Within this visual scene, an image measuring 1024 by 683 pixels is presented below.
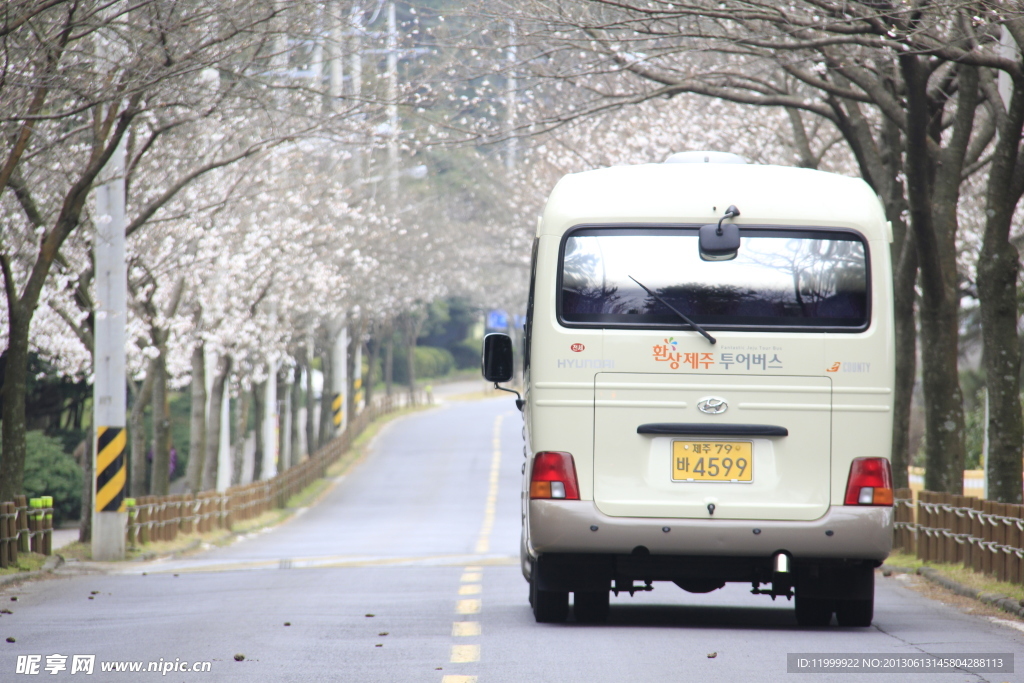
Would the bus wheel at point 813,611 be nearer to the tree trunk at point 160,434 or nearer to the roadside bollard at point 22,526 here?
the roadside bollard at point 22,526

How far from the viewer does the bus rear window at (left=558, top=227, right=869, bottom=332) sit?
31.0ft

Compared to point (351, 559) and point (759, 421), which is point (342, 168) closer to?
point (351, 559)

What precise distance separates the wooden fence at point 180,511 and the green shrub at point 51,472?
4888mm

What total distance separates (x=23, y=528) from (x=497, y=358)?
9.98 m

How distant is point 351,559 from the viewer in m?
19.8

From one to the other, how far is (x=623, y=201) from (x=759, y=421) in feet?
5.63

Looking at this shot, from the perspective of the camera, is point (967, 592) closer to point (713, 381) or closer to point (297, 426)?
point (713, 381)

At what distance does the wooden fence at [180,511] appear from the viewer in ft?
58.1

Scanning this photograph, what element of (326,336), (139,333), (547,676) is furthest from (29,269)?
(326,336)

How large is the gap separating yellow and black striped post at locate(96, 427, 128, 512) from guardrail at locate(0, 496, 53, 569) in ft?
2.93

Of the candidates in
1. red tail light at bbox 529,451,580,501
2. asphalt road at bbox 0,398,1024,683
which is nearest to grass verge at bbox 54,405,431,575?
asphalt road at bbox 0,398,1024,683

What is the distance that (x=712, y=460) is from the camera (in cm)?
932

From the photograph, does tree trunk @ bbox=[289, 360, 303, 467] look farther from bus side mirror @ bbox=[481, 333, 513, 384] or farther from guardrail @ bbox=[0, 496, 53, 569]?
bus side mirror @ bbox=[481, 333, 513, 384]

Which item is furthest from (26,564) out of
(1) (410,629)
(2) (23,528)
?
(1) (410,629)
